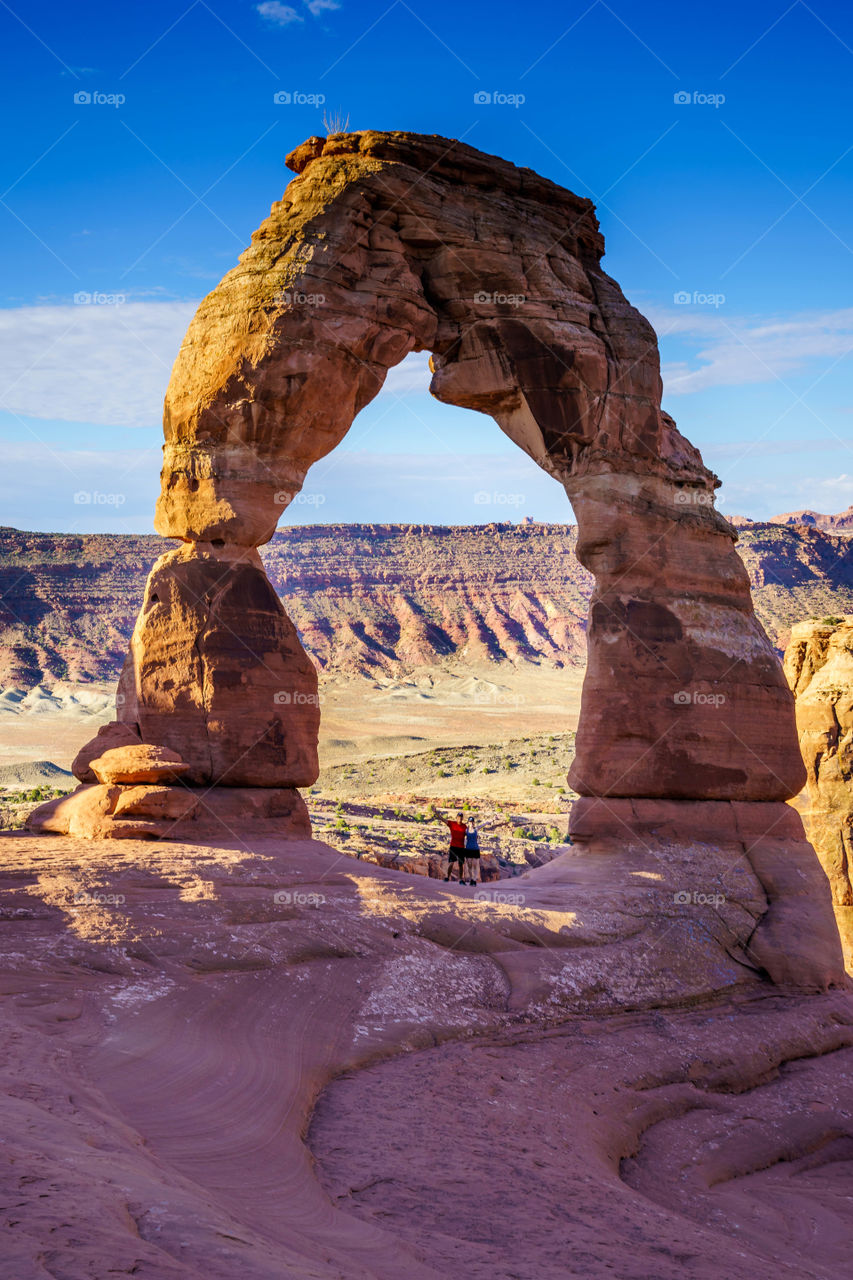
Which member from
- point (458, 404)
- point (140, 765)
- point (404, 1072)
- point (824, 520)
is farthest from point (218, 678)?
point (824, 520)

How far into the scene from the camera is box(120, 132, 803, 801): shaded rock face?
12.3m

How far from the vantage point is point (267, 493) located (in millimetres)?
Result: 12805

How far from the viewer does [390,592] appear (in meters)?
98.0

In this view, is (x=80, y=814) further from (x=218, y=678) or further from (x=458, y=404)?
(x=458, y=404)

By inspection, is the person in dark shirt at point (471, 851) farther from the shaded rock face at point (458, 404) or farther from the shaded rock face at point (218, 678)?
the shaded rock face at point (218, 678)

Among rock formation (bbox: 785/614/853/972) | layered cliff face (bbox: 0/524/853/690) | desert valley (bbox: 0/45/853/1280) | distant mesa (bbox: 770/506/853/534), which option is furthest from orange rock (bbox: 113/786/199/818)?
distant mesa (bbox: 770/506/853/534)

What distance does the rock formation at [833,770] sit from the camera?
17453 mm

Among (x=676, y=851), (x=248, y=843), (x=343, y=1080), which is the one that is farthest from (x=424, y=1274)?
(x=676, y=851)

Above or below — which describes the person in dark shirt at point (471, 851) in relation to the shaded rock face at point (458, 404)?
below

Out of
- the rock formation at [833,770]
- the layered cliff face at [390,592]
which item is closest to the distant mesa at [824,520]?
the layered cliff face at [390,592]

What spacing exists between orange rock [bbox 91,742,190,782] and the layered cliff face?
206 feet

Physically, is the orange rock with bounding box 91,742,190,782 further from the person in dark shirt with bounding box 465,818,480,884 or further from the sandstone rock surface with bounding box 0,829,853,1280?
the person in dark shirt with bounding box 465,818,480,884

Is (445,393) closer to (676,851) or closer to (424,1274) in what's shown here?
(676,851)

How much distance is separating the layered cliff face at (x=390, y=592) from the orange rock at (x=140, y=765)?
62687mm
